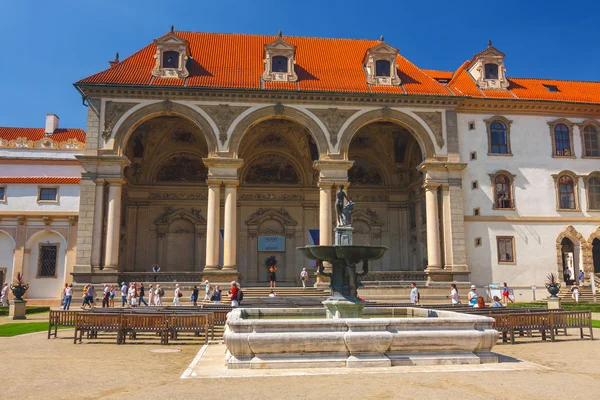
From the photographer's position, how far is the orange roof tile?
29.9 metres

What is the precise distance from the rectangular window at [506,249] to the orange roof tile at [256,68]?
9.19 meters

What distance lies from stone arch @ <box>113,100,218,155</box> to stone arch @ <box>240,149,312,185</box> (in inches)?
319

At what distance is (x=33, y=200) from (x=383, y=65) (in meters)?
24.0

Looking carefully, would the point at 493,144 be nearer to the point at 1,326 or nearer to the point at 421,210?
the point at 421,210

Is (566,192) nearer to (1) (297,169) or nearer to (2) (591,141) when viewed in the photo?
(2) (591,141)

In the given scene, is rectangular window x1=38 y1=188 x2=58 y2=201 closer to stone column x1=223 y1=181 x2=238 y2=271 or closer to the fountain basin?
stone column x1=223 y1=181 x2=238 y2=271

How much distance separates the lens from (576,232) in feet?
102

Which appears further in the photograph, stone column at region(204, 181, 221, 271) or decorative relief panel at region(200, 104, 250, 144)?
decorative relief panel at region(200, 104, 250, 144)

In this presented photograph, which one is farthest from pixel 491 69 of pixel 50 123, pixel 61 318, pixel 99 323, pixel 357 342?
pixel 50 123

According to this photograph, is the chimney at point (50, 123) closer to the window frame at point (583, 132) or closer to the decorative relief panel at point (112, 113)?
the decorative relief panel at point (112, 113)

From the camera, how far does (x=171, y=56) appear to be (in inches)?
1204

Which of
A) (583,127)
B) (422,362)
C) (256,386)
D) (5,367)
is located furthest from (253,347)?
(583,127)

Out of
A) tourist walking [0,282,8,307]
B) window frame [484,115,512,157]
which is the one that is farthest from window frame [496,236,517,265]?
tourist walking [0,282,8,307]

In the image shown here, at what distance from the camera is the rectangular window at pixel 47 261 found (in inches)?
1294
